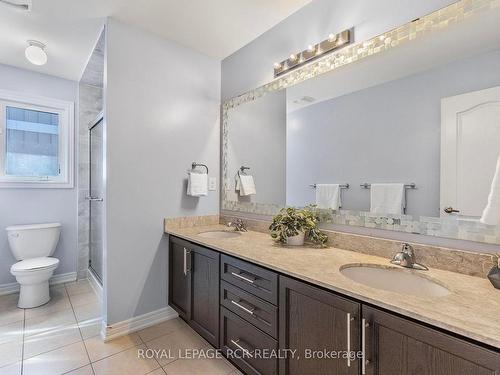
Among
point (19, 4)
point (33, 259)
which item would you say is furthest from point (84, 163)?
point (19, 4)

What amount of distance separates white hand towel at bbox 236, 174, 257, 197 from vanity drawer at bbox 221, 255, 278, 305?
2.70 feet

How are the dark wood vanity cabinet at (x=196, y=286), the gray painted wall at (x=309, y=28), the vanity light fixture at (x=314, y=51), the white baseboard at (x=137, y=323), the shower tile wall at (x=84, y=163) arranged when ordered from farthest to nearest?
the shower tile wall at (x=84, y=163) → the white baseboard at (x=137, y=323) → the dark wood vanity cabinet at (x=196, y=286) → the vanity light fixture at (x=314, y=51) → the gray painted wall at (x=309, y=28)

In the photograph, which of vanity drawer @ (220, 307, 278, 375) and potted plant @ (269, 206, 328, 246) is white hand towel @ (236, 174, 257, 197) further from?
vanity drawer @ (220, 307, 278, 375)

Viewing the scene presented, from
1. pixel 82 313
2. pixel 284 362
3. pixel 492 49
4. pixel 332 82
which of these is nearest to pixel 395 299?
pixel 284 362

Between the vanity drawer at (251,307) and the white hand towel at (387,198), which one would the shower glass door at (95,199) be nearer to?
→ the vanity drawer at (251,307)

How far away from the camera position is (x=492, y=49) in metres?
1.11

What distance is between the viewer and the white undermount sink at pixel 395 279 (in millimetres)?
1133

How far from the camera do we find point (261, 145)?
2252mm

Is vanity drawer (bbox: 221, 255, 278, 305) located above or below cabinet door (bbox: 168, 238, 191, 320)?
above

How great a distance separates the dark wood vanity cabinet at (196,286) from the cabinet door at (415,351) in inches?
37.9

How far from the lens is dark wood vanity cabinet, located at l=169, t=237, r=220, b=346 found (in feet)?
5.54

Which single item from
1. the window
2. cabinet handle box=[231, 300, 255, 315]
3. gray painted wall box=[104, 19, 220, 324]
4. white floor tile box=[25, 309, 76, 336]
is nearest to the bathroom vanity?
cabinet handle box=[231, 300, 255, 315]

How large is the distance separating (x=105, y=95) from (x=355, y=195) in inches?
74.0

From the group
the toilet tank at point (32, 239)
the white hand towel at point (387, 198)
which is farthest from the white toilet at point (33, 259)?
the white hand towel at point (387, 198)
